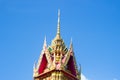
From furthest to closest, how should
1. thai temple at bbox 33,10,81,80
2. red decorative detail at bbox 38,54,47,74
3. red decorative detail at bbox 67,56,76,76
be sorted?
red decorative detail at bbox 67,56,76,76, red decorative detail at bbox 38,54,47,74, thai temple at bbox 33,10,81,80

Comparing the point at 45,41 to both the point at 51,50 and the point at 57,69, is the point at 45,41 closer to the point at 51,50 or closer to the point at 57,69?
the point at 51,50

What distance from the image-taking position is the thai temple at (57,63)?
37688 mm

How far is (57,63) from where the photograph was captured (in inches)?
1506

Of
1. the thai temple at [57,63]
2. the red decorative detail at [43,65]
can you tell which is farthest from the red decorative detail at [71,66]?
the red decorative detail at [43,65]

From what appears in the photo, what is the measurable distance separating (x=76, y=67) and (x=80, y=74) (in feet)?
2.66

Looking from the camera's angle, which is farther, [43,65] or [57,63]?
[43,65]

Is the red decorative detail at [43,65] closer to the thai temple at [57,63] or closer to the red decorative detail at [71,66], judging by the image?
the thai temple at [57,63]

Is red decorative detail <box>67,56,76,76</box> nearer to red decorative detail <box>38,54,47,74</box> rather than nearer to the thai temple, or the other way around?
the thai temple

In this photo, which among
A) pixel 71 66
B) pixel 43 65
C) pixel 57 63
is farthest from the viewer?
pixel 71 66

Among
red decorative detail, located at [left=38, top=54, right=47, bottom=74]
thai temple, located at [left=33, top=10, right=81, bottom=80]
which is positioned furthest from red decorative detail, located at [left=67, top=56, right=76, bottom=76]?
red decorative detail, located at [left=38, top=54, right=47, bottom=74]

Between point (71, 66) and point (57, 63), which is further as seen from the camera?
point (71, 66)

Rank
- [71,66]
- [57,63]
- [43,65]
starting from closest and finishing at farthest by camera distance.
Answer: [57,63], [43,65], [71,66]

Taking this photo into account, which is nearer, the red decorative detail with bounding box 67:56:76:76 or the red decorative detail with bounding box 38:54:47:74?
the red decorative detail with bounding box 38:54:47:74

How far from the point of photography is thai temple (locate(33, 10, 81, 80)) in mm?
37688
